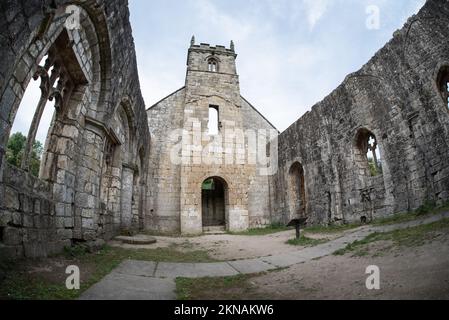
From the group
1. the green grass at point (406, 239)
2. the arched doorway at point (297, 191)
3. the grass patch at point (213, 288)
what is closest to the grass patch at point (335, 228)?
the arched doorway at point (297, 191)

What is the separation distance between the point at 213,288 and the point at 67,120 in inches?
146

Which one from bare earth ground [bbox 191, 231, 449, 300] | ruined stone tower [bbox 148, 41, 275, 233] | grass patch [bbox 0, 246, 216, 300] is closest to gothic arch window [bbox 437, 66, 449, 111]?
bare earth ground [bbox 191, 231, 449, 300]

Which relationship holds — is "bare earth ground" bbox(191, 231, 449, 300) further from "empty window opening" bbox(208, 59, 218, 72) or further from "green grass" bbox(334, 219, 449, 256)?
"empty window opening" bbox(208, 59, 218, 72)

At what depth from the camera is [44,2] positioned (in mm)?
2781

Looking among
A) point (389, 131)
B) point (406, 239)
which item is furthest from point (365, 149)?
point (406, 239)

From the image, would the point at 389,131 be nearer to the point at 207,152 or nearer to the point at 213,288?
the point at 213,288

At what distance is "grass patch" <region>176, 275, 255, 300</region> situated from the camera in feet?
8.86

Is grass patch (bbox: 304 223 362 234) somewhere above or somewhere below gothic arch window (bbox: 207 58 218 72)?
below

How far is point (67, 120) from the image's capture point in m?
4.55

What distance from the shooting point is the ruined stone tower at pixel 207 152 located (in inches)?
470

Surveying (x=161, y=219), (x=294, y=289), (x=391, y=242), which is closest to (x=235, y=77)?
(x=161, y=219)

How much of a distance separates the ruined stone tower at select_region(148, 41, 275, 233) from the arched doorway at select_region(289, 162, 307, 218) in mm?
1620

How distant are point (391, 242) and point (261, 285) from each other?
2.45 meters
